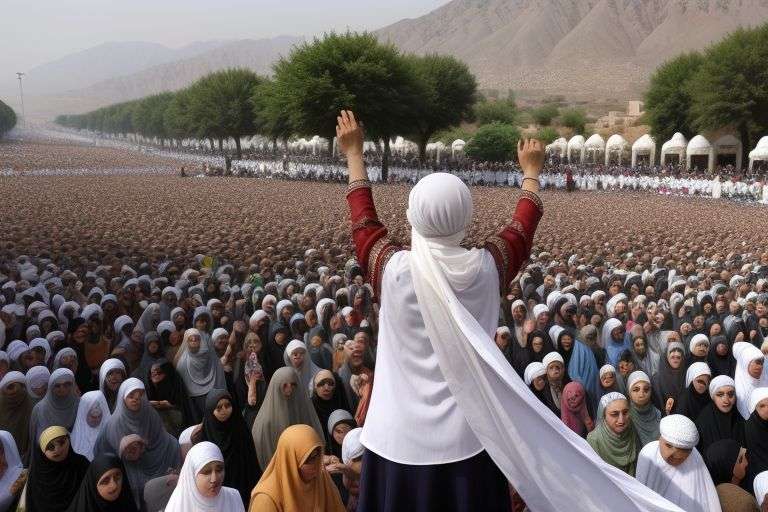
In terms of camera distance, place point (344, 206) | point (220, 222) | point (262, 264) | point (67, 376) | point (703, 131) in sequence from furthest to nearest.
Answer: point (703, 131) < point (344, 206) < point (220, 222) < point (262, 264) < point (67, 376)

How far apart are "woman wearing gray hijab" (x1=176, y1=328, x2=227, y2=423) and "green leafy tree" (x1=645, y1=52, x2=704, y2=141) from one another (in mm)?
32569

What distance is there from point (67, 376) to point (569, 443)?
3.80 m

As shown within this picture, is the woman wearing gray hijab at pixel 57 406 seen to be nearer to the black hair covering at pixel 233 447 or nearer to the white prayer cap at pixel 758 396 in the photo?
the black hair covering at pixel 233 447

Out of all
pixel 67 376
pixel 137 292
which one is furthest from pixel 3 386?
pixel 137 292

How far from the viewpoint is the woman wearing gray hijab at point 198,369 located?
5340 mm

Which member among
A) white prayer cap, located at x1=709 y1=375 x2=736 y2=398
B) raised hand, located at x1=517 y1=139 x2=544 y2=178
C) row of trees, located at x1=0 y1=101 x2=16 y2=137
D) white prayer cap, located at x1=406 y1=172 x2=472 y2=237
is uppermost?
row of trees, located at x1=0 y1=101 x2=16 y2=137

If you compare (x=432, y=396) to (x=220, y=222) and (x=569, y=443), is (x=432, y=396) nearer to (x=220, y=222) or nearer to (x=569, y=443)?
(x=569, y=443)

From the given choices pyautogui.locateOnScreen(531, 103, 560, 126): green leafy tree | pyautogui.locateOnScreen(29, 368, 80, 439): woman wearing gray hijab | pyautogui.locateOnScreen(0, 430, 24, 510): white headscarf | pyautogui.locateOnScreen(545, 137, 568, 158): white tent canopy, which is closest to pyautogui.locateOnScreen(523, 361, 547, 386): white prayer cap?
pyautogui.locateOnScreen(29, 368, 80, 439): woman wearing gray hijab

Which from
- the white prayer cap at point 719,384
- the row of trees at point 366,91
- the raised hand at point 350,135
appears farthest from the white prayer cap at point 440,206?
the row of trees at point 366,91

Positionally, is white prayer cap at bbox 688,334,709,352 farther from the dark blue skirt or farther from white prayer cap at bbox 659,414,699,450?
the dark blue skirt

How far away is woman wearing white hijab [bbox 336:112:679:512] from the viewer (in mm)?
1646

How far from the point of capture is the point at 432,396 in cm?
174

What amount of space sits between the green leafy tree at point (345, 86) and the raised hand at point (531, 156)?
2781 cm

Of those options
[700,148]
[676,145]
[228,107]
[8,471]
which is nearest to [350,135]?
[8,471]
